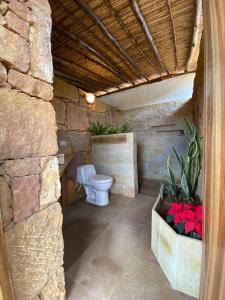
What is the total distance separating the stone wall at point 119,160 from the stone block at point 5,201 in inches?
89.4

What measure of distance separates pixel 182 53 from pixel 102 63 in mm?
1194

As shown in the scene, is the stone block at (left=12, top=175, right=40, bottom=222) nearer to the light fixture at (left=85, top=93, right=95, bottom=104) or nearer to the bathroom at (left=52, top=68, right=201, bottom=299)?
the bathroom at (left=52, top=68, right=201, bottom=299)

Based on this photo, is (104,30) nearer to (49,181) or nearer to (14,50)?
(14,50)

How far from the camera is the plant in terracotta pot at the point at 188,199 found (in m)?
1.14

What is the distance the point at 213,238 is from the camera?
19.6 inches

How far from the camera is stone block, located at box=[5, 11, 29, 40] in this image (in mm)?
705

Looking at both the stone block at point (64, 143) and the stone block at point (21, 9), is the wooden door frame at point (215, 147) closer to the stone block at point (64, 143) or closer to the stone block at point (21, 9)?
the stone block at point (21, 9)

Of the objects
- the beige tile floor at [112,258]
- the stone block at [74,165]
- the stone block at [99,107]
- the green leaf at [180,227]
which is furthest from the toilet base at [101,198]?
the stone block at [99,107]

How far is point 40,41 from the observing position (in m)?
0.86

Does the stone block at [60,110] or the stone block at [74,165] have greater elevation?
the stone block at [60,110]

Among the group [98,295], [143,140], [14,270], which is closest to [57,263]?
[14,270]

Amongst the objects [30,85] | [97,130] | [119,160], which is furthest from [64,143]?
[30,85]

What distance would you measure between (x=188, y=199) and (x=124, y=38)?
1.97 meters

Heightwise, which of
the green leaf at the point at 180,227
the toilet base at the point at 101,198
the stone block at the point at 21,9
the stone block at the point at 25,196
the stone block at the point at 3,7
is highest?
the stone block at the point at 21,9
